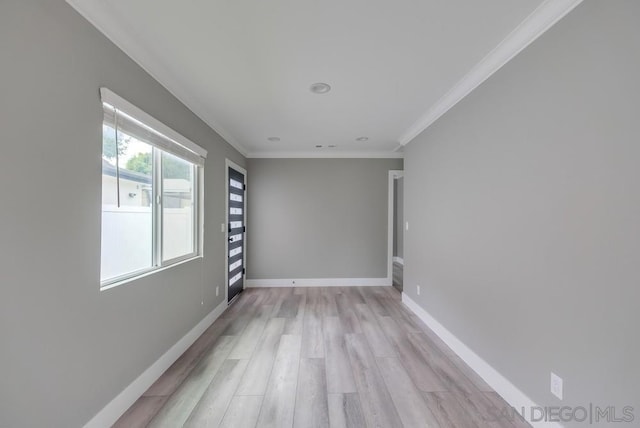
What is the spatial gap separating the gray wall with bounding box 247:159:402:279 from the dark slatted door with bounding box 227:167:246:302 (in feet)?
0.85

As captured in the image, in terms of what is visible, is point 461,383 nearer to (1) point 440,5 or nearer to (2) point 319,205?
(1) point 440,5

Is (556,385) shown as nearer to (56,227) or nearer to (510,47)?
(510,47)

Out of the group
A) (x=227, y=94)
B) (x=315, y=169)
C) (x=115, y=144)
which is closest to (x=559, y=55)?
(x=227, y=94)

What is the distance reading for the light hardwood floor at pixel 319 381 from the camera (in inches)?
63.2

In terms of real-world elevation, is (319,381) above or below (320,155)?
below

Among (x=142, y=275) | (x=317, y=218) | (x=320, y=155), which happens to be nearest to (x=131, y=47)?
(x=142, y=275)

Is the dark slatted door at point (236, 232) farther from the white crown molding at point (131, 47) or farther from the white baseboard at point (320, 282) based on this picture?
the white crown molding at point (131, 47)

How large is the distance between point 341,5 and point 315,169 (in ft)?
10.7

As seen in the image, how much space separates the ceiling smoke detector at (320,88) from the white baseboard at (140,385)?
2.63m

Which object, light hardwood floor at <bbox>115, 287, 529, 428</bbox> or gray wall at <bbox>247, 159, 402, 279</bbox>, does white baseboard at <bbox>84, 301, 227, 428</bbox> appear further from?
gray wall at <bbox>247, 159, 402, 279</bbox>

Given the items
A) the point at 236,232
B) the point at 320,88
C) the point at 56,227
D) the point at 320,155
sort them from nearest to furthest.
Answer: the point at 56,227 < the point at 320,88 < the point at 236,232 < the point at 320,155

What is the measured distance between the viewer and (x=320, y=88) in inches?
89.5

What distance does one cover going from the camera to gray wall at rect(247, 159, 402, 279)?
15.1ft

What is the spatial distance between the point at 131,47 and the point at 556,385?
3.30 m
